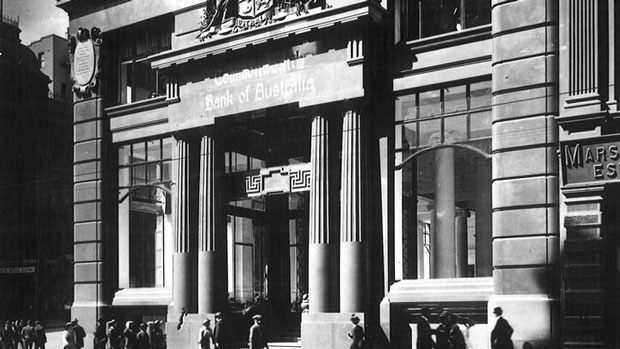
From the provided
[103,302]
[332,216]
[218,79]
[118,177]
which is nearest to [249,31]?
[218,79]

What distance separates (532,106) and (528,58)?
3.93 ft

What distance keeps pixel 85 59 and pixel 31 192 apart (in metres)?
19.8

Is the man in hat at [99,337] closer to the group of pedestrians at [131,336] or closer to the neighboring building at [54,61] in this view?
the group of pedestrians at [131,336]

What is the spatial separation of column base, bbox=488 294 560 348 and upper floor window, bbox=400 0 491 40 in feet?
24.7

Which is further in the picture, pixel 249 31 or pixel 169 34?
pixel 169 34

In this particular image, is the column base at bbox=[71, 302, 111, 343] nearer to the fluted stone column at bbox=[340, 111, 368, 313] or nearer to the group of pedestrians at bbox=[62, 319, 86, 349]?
the group of pedestrians at bbox=[62, 319, 86, 349]

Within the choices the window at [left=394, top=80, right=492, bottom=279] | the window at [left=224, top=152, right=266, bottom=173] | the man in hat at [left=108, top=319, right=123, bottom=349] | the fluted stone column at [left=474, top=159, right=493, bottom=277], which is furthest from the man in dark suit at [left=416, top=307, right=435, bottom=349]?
the man in hat at [left=108, top=319, right=123, bottom=349]

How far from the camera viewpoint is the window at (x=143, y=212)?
26688 mm

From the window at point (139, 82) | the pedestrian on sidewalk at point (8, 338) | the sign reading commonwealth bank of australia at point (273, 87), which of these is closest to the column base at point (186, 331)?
the sign reading commonwealth bank of australia at point (273, 87)

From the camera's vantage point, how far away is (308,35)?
72.3ft

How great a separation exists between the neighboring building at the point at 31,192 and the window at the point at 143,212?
17.7 meters

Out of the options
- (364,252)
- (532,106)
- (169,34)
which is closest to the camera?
(532,106)

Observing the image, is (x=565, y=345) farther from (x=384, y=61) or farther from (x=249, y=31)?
(x=249, y=31)

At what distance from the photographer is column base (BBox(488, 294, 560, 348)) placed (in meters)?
17.6
